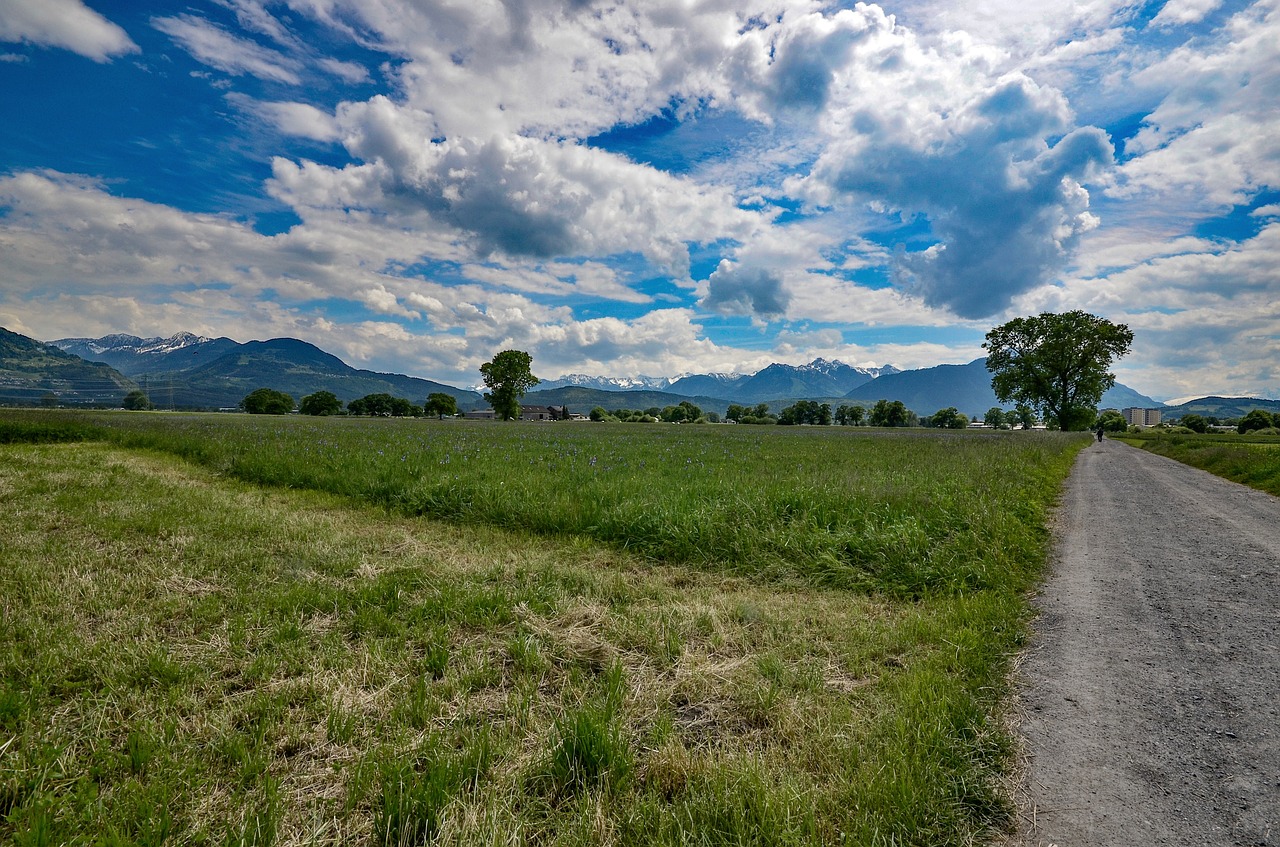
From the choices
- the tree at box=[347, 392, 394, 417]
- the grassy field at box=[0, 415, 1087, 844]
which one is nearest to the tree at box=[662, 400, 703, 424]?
the tree at box=[347, 392, 394, 417]

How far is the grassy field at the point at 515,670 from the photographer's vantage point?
2771 millimetres

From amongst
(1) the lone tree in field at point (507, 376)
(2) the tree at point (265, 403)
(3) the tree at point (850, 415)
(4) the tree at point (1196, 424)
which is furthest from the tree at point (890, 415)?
(2) the tree at point (265, 403)

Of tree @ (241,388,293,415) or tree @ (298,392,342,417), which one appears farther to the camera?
tree @ (241,388,293,415)

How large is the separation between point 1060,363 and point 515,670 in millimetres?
81016

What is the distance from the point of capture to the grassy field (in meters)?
2.77

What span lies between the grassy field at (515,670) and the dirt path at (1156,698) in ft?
1.28

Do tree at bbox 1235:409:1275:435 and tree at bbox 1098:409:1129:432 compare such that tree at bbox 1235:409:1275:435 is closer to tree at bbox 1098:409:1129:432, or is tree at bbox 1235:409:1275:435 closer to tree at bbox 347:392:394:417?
tree at bbox 1098:409:1129:432

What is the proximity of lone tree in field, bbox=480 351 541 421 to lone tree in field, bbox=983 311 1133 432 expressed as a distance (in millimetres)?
75501

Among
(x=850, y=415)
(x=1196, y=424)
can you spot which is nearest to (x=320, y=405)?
(x=850, y=415)

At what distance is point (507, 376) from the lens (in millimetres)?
95062

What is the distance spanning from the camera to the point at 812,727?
360 centimetres

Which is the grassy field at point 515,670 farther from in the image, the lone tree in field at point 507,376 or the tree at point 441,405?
the tree at point 441,405

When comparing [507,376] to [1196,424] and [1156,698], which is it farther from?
[1196,424]

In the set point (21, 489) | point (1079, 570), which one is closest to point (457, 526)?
point (21, 489)
